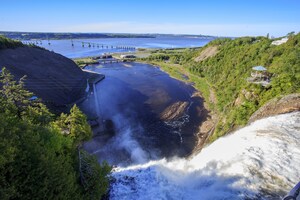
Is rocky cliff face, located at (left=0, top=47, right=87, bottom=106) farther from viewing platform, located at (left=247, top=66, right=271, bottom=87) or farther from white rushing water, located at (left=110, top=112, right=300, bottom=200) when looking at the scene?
viewing platform, located at (left=247, top=66, right=271, bottom=87)

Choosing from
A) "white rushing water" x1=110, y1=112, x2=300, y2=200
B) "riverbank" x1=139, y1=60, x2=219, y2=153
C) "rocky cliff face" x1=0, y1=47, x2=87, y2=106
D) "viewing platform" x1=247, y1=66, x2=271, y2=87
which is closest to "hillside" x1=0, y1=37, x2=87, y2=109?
"rocky cliff face" x1=0, y1=47, x2=87, y2=106

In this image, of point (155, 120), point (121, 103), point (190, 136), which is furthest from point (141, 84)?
point (190, 136)

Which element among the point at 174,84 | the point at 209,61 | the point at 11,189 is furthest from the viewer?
the point at 209,61

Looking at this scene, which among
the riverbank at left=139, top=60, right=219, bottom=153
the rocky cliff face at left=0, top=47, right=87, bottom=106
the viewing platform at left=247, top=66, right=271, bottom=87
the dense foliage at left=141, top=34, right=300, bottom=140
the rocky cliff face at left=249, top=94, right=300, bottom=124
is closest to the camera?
the rocky cliff face at left=249, top=94, right=300, bottom=124

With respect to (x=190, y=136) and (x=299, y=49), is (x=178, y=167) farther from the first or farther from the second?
(x=299, y=49)

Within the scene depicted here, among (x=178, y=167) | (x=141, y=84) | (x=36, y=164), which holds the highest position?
(x=36, y=164)

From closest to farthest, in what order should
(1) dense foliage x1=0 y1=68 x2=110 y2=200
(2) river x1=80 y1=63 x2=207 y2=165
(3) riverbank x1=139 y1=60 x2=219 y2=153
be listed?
(1) dense foliage x1=0 y1=68 x2=110 y2=200
(2) river x1=80 y1=63 x2=207 y2=165
(3) riverbank x1=139 y1=60 x2=219 y2=153

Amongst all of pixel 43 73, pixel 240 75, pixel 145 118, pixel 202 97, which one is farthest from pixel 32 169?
pixel 202 97
